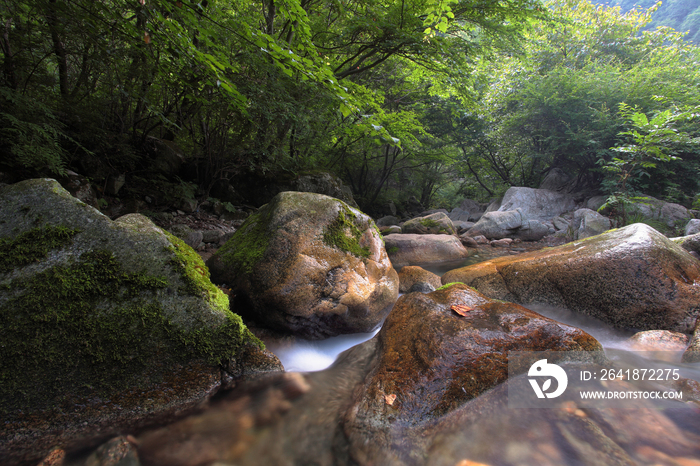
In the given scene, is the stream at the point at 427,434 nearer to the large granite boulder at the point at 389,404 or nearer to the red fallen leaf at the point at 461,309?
the large granite boulder at the point at 389,404

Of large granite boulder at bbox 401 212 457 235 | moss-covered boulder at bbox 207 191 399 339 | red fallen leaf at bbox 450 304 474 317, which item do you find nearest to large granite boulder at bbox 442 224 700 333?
red fallen leaf at bbox 450 304 474 317

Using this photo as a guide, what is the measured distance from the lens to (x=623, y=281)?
138 inches

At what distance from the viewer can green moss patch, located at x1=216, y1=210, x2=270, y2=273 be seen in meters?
3.29

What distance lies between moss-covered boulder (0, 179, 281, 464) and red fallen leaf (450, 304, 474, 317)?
6.43 ft

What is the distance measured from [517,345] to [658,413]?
36.2 inches

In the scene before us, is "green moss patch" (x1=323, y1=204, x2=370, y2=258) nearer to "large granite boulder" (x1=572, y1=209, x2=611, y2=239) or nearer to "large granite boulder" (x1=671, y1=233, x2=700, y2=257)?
"large granite boulder" (x1=671, y1=233, x2=700, y2=257)

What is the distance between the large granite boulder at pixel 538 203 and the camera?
1383 cm

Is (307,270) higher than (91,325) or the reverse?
higher

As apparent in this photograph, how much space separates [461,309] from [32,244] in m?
3.35

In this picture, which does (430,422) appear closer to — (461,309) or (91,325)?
(461,309)

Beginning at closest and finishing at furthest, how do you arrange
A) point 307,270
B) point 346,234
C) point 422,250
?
point 307,270 → point 346,234 → point 422,250

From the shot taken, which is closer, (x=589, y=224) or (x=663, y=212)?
(x=589, y=224)

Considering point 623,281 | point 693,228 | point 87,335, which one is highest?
point 693,228

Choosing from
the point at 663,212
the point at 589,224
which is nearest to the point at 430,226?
the point at 589,224
